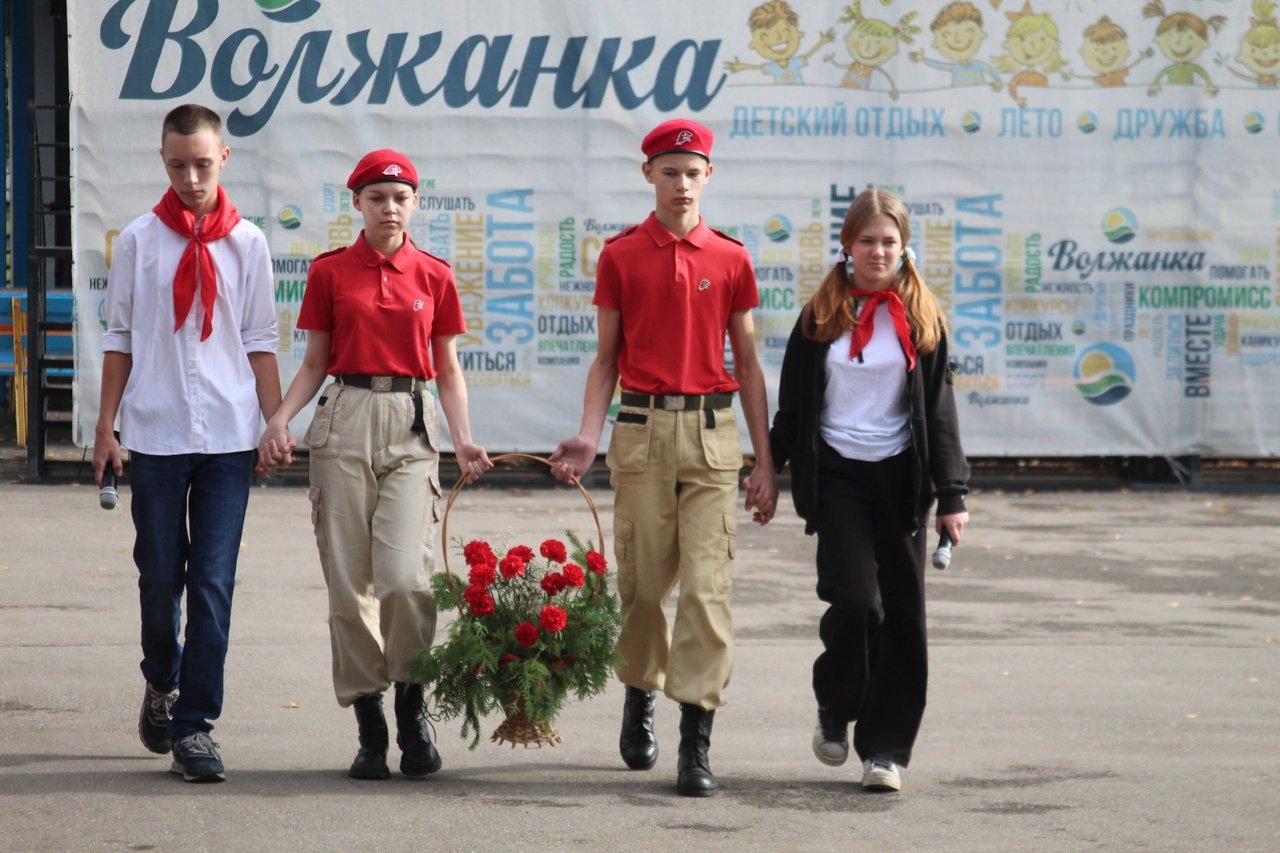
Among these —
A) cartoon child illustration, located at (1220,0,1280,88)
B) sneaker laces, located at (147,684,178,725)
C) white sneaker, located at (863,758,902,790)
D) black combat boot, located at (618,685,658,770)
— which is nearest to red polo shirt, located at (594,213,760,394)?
black combat boot, located at (618,685,658,770)

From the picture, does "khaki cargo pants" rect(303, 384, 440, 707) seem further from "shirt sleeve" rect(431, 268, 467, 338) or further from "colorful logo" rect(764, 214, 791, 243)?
"colorful logo" rect(764, 214, 791, 243)

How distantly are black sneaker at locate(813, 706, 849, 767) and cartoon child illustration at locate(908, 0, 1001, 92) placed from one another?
28.3 feet

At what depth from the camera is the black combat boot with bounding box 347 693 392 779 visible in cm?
550

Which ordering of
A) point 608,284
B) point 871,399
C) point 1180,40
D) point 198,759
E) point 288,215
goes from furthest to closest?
point 1180,40 → point 288,215 → point 608,284 → point 871,399 → point 198,759

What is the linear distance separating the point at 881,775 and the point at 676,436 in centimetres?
120

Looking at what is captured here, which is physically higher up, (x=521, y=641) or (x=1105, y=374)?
(x=1105, y=374)

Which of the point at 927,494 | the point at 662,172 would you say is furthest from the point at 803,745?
the point at 662,172

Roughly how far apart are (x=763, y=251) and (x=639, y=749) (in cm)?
793

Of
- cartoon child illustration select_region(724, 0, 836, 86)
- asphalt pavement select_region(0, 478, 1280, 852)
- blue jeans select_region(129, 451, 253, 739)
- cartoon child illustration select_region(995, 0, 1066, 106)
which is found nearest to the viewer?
asphalt pavement select_region(0, 478, 1280, 852)

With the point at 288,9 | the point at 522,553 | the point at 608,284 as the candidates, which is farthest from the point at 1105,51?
the point at 522,553

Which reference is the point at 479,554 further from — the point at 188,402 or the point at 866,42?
the point at 866,42

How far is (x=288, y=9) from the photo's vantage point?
501 inches

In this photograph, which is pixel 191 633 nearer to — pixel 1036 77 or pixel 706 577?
pixel 706 577

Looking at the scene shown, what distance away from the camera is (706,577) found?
5574 millimetres
